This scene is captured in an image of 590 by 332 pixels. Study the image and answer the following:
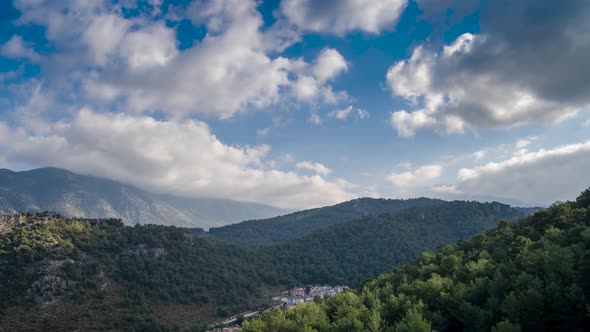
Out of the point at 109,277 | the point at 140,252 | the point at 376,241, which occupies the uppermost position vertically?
the point at 140,252

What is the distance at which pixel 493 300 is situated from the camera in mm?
26844

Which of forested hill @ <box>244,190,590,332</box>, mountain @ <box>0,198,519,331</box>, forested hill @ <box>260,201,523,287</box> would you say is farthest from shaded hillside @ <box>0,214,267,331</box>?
forested hill @ <box>244,190,590,332</box>

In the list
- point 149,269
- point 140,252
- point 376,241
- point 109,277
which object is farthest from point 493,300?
point 376,241

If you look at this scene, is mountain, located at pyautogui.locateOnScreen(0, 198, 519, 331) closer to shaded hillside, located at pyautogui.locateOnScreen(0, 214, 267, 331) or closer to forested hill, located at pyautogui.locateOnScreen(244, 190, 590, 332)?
shaded hillside, located at pyautogui.locateOnScreen(0, 214, 267, 331)

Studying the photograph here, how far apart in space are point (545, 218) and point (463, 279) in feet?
83.6

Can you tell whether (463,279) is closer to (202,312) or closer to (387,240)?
(202,312)

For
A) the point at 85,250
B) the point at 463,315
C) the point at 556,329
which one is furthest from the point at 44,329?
the point at 556,329

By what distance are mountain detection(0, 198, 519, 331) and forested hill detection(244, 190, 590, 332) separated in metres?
46.8

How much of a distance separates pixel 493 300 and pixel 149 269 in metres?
81.5

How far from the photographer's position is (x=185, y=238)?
111500mm

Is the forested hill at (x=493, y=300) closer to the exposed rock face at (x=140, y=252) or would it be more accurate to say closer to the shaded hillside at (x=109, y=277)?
the shaded hillside at (x=109, y=277)

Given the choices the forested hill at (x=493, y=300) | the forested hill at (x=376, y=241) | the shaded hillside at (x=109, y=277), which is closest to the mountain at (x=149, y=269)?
the shaded hillside at (x=109, y=277)

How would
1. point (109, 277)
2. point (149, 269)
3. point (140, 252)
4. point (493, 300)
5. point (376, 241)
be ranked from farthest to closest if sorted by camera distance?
point (376, 241) → point (140, 252) → point (149, 269) → point (109, 277) → point (493, 300)

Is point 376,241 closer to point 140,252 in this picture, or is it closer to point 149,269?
point 149,269
